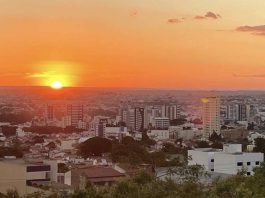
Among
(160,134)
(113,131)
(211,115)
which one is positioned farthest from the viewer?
(211,115)

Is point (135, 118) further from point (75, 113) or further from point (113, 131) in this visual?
point (113, 131)

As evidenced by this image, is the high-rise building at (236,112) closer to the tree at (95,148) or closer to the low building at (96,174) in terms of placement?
the tree at (95,148)

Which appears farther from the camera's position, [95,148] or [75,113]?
[75,113]

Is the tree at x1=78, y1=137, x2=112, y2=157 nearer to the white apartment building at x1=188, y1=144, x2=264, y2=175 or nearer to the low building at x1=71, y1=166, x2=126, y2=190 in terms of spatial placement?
the white apartment building at x1=188, y1=144, x2=264, y2=175

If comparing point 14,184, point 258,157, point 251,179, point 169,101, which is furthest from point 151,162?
point 169,101

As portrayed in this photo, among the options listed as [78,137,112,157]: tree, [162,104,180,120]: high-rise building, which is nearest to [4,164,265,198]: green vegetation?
[78,137,112,157]: tree

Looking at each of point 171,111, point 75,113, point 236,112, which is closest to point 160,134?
point 75,113
